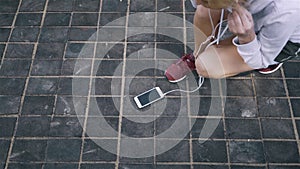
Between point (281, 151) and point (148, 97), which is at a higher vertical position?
point (148, 97)

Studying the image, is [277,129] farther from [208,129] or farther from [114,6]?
[114,6]

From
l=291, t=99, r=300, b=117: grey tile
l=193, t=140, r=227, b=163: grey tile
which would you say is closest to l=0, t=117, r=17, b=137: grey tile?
l=193, t=140, r=227, b=163: grey tile

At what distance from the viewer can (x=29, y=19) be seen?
112 inches

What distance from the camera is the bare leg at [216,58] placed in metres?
2.16

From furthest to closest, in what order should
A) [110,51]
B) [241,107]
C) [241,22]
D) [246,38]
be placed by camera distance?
1. [110,51]
2. [241,107]
3. [246,38]
4. [241,22]

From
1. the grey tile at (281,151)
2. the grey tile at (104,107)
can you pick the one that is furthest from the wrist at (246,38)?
the grey tile at (104,107)

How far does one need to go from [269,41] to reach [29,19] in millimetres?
1814

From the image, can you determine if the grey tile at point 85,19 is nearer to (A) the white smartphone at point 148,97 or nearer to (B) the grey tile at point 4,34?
(B) the grey tile at point 4,34

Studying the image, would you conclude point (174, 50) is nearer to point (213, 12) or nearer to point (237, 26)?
point (213, 12)

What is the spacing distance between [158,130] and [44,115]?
2.42ft

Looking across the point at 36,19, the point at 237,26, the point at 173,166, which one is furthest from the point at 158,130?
the point at 36,19

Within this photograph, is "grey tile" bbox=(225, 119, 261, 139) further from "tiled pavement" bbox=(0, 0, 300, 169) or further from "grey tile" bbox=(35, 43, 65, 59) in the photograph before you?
"grey tile" bbox=(35, 43, 65, 59)

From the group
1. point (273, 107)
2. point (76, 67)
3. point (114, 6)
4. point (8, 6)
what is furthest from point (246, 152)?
point (8, 6)

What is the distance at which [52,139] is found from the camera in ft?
7.53
